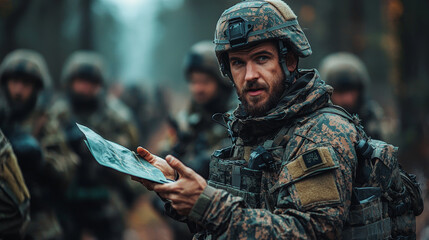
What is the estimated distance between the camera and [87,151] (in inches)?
332

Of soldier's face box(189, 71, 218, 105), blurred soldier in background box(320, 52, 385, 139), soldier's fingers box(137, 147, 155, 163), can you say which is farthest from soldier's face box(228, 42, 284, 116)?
blurred soldier in background box(320, 52, 385, 139)

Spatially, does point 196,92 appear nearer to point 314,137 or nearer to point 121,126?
point 121,126

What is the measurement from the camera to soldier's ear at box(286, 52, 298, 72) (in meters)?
3.11

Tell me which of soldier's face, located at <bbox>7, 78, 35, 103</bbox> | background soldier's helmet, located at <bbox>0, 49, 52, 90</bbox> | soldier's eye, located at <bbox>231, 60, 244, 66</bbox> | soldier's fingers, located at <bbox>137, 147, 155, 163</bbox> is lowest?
soldier's fingers, located at <bbox>137, 147, 155, 163</bbox>

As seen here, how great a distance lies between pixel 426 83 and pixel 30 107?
889cm

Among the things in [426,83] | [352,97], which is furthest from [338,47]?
[352,97]

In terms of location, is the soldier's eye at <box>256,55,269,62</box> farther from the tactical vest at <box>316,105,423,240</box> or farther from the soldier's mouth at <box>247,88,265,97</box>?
the tactical vest at <box>316,105,423,240</box>

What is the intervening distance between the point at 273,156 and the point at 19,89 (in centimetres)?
525

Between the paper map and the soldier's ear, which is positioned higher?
the soldier's ear

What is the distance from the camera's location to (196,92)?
7133mm

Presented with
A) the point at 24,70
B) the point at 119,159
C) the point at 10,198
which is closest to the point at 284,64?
the point at 119,159

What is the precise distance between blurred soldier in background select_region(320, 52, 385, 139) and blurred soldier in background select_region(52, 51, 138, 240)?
369 centimetres

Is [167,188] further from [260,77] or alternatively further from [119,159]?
[260,77]

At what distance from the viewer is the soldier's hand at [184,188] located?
2.47m
